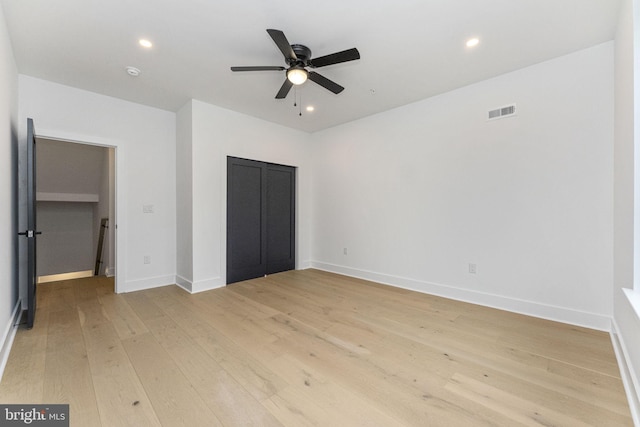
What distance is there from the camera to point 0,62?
205 cm

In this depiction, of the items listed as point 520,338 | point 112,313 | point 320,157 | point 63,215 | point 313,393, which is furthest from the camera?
point 63,215

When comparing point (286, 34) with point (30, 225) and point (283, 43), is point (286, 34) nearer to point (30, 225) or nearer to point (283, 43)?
point (283, 43)

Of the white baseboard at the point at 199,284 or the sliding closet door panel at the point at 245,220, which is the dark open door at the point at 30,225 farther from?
the sliding closet door panel at the point at 245,220

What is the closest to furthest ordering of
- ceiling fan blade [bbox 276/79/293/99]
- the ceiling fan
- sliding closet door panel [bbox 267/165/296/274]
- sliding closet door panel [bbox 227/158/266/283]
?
the ceiling fan
ceiling fan blade [bbox 276/79/293/99]
sliding closet door panel [bbox 227/158/266/283]
sliding closet door panel [bbox 267/165/296/274]

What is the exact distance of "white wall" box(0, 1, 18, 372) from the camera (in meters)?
2.09

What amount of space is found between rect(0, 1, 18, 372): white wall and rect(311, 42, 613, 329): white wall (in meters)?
4.03

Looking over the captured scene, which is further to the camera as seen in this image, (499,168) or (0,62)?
(499,168)

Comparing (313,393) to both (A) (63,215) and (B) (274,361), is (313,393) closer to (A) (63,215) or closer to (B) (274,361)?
(B) (274,361)

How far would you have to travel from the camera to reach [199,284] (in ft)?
12.3

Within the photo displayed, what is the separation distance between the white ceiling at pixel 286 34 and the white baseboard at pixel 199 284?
2644 millimetres

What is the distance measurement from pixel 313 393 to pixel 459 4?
3016 millimetres

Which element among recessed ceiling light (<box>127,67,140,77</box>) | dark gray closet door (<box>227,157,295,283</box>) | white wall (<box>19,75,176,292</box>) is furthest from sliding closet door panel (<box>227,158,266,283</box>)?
recessed ceiling light (<box>127,67,140,77</box>)

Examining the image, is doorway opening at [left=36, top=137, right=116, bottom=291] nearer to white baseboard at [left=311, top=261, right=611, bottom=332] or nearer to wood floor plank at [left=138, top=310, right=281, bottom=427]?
wood floor plank at [left=138, top=310, right=281, bottom=427]

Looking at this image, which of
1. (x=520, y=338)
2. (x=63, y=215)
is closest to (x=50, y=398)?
(x=520, y=338)
